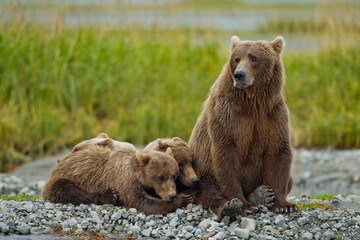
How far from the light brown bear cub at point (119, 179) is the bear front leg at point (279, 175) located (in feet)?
3.05

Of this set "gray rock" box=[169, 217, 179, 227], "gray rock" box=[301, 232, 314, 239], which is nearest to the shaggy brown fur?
"gray rock" box=[169, 217, 179, 227]

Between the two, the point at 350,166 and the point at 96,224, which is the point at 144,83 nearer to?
the point at 350,166

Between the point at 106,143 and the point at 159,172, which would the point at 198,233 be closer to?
the point at 159,172

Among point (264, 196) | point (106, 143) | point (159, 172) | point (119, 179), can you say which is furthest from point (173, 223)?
point (106, 143)

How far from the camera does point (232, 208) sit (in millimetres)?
6227

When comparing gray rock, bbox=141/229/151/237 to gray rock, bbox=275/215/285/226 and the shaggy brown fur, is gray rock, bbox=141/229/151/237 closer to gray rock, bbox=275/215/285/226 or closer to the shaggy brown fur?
the shaggy brown fur

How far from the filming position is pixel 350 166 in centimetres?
1181

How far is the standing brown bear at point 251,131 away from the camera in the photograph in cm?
637

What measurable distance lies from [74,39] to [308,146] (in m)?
5.56

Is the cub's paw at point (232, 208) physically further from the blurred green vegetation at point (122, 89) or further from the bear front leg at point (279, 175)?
the blurred green vegetation at point (122, 89)

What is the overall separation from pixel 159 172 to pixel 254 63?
1.53 meters

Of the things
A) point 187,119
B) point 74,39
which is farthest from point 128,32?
point 187,119

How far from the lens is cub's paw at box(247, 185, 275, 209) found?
6.50 meters

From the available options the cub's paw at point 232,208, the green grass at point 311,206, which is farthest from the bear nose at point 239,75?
the green grass at point 311,206
